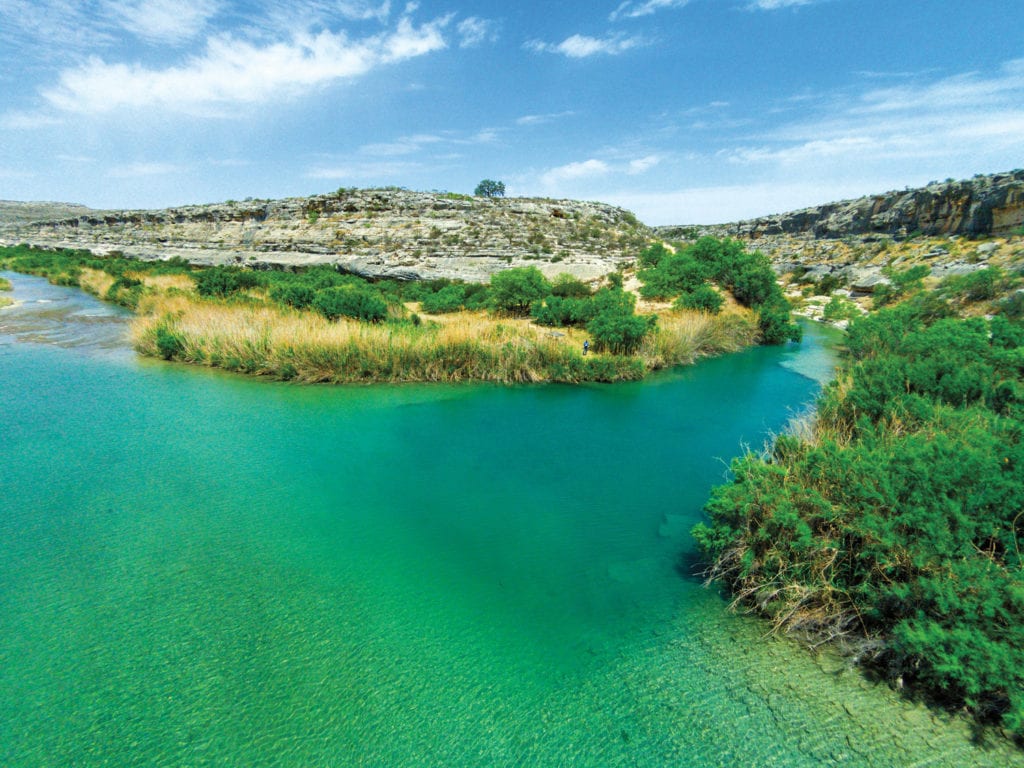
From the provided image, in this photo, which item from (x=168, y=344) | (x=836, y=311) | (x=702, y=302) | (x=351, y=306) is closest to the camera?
(x=168, y=344)

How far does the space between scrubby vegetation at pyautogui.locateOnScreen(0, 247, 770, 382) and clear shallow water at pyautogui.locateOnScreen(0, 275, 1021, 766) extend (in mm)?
3821

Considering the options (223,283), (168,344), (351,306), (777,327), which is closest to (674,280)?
(777,327)

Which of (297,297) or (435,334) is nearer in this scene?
(435,334)

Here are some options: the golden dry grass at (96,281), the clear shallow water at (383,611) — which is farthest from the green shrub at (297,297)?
the golden dry grass at (96,281)

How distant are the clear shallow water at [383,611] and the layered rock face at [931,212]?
A: 37838 mm

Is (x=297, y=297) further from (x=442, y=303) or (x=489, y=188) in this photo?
(x=489, y=188)

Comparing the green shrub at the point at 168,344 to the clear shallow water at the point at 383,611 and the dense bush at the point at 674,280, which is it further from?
the dense bush at the point at 674,280

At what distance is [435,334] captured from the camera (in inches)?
555

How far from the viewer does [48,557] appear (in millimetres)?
5477

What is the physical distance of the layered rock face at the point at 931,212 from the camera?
31250 millimetres

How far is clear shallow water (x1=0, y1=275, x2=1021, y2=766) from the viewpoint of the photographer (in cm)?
355

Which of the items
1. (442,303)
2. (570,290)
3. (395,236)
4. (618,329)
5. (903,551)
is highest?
(395,236)

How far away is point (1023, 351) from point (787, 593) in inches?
313

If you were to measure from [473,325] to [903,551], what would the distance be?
12080 millimetres
